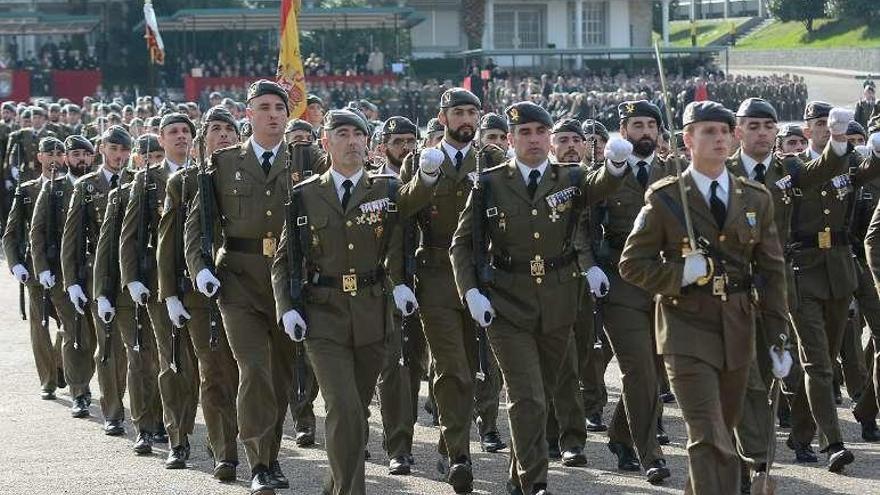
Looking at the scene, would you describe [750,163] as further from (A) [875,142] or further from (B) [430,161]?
(B) [430,161]

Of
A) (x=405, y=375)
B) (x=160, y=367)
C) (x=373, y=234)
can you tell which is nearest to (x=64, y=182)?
(x=160, y=367)

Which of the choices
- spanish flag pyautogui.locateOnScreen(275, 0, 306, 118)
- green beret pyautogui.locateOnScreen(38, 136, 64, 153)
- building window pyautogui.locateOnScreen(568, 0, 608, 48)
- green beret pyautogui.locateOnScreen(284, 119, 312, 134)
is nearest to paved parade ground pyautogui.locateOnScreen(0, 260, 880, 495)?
green beret pyautogui.locateOnScreen(284, 119, 312, 134)

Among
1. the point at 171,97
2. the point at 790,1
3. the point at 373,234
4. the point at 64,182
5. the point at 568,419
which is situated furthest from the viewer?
the point at 790,1

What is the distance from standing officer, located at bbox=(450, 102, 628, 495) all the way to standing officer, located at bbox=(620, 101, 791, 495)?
1189 mm

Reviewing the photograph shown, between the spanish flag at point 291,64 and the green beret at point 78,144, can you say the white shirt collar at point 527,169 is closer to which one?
the green beret at point 78,144

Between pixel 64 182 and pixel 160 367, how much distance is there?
2814 millimetres

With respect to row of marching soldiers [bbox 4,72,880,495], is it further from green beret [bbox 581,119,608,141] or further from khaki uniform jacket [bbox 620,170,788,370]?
green beret [bbox 581,119,608,141]

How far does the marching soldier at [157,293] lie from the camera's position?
11.3 meters

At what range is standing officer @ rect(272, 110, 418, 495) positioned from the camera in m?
9.05

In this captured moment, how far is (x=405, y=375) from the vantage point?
11047 millimetres

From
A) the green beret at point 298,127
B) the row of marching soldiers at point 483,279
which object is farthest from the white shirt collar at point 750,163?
A: the green beret at point 298,127

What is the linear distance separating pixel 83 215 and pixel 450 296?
356 cm

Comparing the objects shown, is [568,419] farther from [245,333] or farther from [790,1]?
[790,1]

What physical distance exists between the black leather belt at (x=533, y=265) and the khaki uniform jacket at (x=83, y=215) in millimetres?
4185
